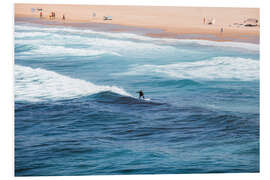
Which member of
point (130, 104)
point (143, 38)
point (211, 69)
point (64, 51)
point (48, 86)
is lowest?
point (130, 104)

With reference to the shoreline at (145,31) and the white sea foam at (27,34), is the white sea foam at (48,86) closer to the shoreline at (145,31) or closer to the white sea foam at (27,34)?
the white sea foam at (27,34)

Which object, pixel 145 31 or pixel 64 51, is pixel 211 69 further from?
pixel 64 51

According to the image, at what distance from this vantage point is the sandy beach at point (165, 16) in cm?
504

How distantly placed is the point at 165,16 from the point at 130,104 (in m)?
1.34

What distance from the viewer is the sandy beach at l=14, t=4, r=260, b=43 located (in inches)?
198

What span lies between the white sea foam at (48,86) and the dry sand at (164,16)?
0.80 metres

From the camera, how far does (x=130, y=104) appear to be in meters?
5.03

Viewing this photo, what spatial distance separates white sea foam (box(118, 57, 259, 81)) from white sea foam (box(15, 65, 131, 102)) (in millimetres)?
534

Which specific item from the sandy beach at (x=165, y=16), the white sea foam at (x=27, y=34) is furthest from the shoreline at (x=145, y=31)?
the white sea foam at (x=27, y=34)

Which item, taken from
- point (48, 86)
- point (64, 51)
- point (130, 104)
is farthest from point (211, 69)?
point (48, 86)

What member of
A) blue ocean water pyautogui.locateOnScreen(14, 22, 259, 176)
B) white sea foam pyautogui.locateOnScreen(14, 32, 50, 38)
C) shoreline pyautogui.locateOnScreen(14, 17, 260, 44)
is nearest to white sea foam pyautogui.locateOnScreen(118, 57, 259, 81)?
blue ocean water pyautogui.locateOnScreen(14, 22, 259, 176)

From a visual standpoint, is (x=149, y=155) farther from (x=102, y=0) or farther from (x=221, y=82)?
(x=102, y=0)

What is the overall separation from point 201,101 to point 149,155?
1.10 meters

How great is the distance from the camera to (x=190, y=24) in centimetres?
524
